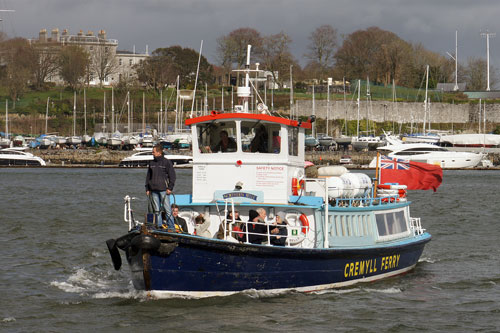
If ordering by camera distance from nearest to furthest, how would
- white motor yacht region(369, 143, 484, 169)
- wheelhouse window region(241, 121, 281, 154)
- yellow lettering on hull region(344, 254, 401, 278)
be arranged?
wheelhouse window region(241, 121, 281, 154)
yellow lettering on hull region(344, 254, 401, 278)
white motor yacht region(369, 143, 484, 169)

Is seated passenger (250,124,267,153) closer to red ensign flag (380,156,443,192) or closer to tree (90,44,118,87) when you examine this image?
red ensign flag (380,156,443,192)

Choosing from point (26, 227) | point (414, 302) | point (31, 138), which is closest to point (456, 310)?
point (414, 302)

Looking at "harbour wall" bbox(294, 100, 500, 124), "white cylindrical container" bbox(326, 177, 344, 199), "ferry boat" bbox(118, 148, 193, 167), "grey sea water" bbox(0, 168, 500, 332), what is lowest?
"grey sea water" bbox(0, 168, 500, 332)

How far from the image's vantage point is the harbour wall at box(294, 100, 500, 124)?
4678 inches

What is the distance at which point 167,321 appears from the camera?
17.6 meters

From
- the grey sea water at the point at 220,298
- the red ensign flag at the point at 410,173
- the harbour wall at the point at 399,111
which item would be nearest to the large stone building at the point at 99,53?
the harbour wall at the point at 399,111

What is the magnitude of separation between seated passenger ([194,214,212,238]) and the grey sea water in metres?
1.50

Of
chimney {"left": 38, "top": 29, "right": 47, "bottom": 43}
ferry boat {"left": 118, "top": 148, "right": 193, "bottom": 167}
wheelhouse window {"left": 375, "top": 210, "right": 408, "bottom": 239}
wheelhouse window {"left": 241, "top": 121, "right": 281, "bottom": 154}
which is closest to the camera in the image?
wheelhouse window {"left": 241, "top": 121, "right": 281, "bottom": 154}

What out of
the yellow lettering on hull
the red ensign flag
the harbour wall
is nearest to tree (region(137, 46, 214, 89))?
the harbour wall

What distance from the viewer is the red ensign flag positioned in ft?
80.2

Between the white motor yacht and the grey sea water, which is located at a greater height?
the white motor yacht

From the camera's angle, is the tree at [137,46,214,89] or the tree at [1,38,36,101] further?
the tree at [137,46,214,89]

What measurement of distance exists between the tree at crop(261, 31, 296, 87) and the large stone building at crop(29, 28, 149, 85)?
2143cm

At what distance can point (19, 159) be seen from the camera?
91125 millimetres
